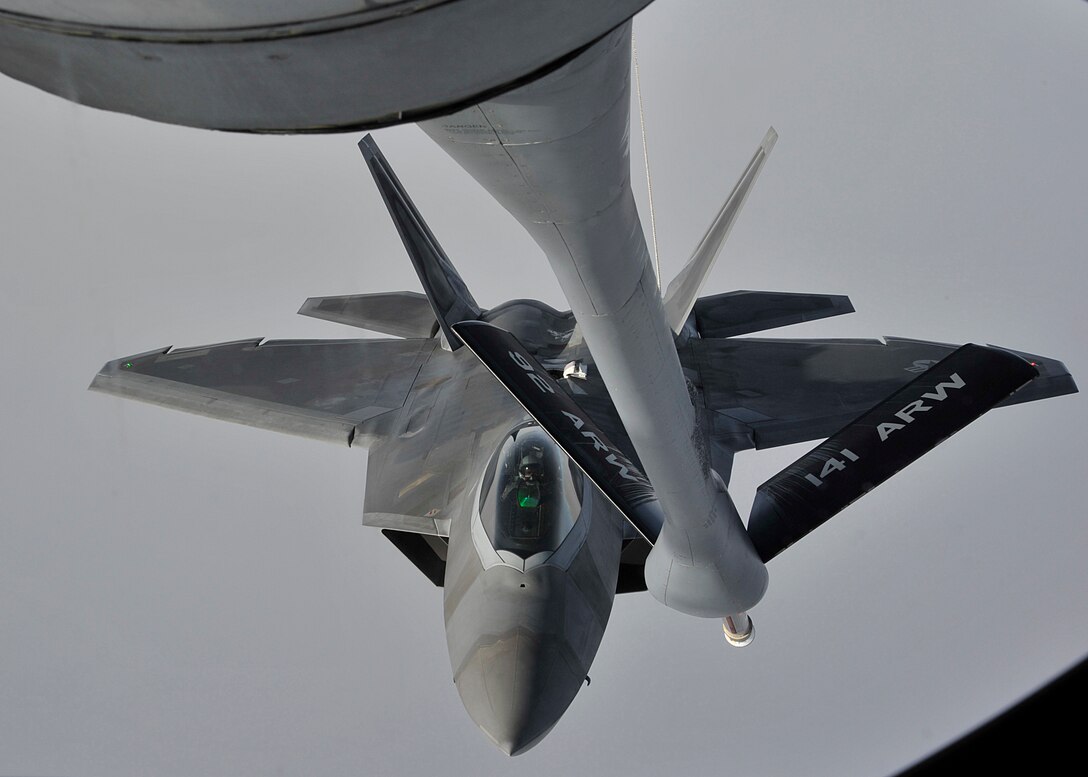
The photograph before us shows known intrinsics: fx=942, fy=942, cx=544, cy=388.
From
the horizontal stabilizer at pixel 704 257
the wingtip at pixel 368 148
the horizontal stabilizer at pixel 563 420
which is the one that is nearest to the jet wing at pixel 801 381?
the horizontal stabilizer at pixel 704 257

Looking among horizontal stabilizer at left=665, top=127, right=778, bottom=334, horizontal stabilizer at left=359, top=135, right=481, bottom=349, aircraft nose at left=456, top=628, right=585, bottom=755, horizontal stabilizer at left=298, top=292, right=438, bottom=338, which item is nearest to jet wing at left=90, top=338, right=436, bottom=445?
horizontal stabilizer at left=298, top=292, right=438, bottom=338

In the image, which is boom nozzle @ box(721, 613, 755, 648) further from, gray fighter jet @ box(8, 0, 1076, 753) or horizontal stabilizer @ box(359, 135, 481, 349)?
horizontal stabilizer @ box(359, 135, 481, 349)

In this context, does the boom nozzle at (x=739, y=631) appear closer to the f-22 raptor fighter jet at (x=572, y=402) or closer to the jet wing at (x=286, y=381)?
the f-22 raptor fighter jet at (x=572, y=402)

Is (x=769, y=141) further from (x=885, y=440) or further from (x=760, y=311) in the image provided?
(x=760, y=311)

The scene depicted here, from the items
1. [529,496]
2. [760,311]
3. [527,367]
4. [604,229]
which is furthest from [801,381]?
[604,229]

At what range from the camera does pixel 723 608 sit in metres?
3.47

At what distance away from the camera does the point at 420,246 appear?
6824 millimetres

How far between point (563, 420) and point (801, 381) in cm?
455

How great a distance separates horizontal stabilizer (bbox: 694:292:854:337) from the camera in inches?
307

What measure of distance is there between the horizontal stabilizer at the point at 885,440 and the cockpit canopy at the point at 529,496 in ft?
6.85

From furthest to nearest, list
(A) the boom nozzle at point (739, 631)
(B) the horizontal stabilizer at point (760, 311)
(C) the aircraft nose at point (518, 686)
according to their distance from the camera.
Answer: (B) the horizontal stabilizer at point (760, 311)
(A) the boom nozzle at point (739, 631)
(C) the aircraft nose at point (518, 686)

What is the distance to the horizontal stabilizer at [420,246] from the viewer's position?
6711 mm

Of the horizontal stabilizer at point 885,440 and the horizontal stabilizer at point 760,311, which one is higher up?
the horizontal stabilizer at point 760,311

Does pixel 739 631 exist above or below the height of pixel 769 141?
below
